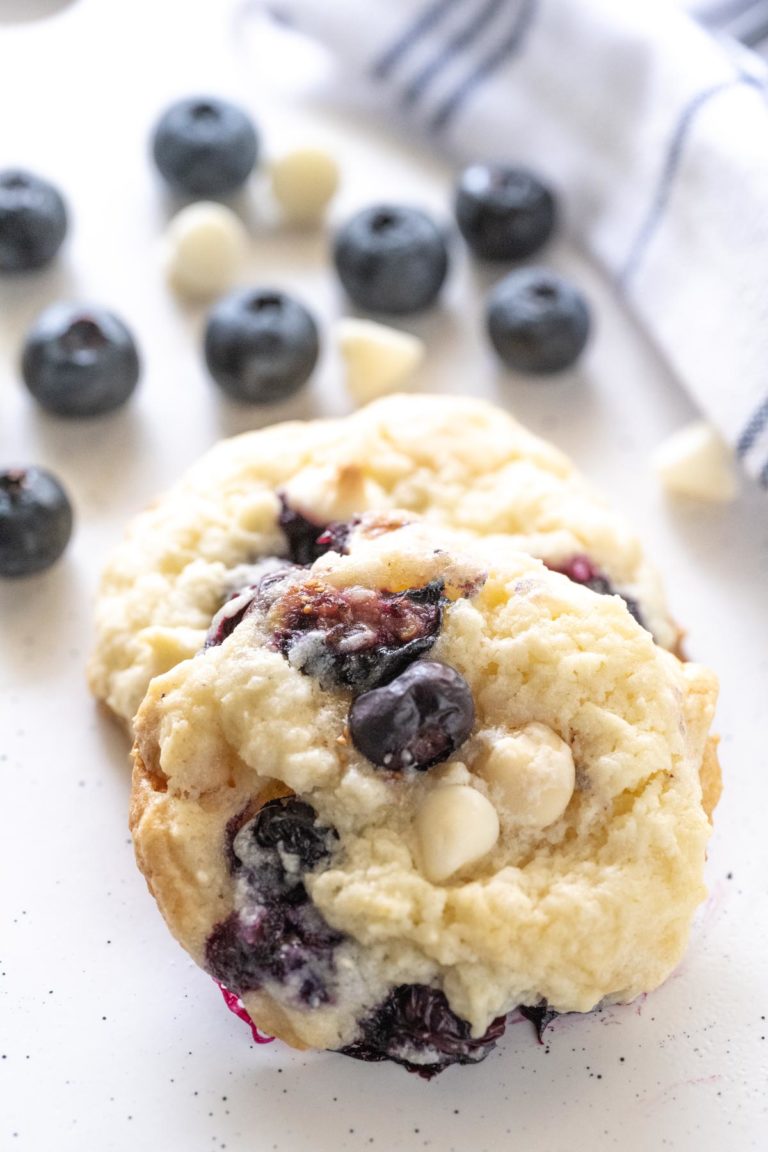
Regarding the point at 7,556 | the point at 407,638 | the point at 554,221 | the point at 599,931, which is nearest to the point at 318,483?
the point at 407,638

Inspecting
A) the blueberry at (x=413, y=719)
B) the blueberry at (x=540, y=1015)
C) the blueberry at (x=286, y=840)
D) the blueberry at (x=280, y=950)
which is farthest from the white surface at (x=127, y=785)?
the blueberry at (x=413, y=719)

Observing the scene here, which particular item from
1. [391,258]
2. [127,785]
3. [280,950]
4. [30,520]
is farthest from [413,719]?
[391,258]

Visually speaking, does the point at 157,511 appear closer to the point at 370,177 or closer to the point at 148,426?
the point at 148,426

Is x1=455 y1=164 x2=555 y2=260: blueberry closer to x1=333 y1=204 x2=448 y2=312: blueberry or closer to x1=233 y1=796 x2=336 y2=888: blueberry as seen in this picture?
x1=333 y1=204 x2=448 y2=312: blueberry

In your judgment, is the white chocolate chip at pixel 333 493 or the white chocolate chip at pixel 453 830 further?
the white chocolate chip at pixel 333 493

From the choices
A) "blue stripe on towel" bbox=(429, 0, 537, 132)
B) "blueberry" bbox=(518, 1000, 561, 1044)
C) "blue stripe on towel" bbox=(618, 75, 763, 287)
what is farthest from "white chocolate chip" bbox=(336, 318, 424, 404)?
"blueberry" bbox=(518, 1000, 561, 1044)

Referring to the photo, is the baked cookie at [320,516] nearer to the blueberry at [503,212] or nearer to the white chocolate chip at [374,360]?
the white chocolate chip at [374,360]
